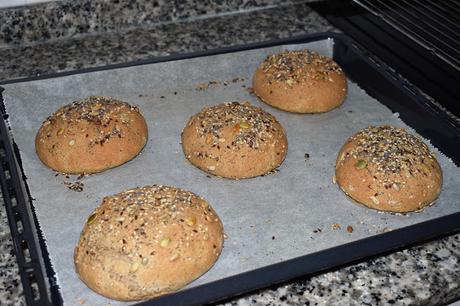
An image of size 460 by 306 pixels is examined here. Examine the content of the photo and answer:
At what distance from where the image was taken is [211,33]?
2.10 meters

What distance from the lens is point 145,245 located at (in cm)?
118

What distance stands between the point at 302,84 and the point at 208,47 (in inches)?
17.5

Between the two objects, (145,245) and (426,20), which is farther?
(426,20)

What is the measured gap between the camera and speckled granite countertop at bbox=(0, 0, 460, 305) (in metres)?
1.17

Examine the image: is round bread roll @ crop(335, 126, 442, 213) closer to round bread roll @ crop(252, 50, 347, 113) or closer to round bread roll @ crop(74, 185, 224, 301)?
round bread roll @ crop(252, 50, 347, 113)

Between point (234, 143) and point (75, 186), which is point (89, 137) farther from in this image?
point (234, 143)

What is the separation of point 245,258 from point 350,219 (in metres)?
0.30

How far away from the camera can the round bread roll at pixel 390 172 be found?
1.41 m

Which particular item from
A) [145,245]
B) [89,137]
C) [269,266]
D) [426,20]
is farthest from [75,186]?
[426,20]

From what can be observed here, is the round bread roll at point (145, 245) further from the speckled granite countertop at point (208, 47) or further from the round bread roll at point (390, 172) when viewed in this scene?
the round bread roll at point (390, 172)

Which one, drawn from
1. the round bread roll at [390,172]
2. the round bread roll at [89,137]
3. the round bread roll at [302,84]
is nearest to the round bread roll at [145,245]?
the round bread roll at [89,137]

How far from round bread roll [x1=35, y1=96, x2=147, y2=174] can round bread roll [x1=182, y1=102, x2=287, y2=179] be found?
16cm

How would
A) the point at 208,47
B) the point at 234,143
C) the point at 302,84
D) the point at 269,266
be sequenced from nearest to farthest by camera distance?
the point at 269,266 → the point at 234,143 → the point at 302,84 → the point at 208,47

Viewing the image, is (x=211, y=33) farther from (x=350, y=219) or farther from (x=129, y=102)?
(x=350, y=219)
